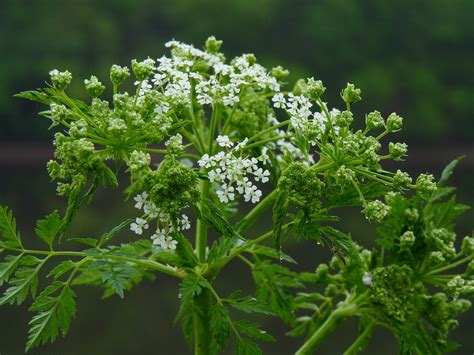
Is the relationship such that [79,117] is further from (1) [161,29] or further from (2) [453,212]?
(1) [161,29]

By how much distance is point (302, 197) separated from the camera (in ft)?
5.69

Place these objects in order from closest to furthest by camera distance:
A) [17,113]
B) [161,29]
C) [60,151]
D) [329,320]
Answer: [60,151] < [329,320] < [17,113] < [161,29]

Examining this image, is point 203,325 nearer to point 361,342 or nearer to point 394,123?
point 361,342

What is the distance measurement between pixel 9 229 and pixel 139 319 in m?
10.8

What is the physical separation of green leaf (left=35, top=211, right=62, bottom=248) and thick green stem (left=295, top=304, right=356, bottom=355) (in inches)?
30.1

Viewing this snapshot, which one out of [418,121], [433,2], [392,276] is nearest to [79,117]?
[392,276]

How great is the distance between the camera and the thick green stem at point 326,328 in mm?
2130

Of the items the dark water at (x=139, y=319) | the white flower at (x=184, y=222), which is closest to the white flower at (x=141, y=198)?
the white flower at (x=184, y=222)

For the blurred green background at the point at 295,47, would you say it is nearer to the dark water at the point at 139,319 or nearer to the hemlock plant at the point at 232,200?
the dark water at the point at 139,319

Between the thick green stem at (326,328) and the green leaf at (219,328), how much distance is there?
0.31 meters

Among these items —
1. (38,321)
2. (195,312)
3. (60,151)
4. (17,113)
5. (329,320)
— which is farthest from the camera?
(17,113)

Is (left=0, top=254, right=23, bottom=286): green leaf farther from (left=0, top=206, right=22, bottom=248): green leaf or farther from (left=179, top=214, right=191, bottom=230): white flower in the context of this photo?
(left=179, top=214, right=191, bottom=230): white flower

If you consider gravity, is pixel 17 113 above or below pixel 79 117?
above

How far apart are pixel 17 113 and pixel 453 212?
24.9 meters
